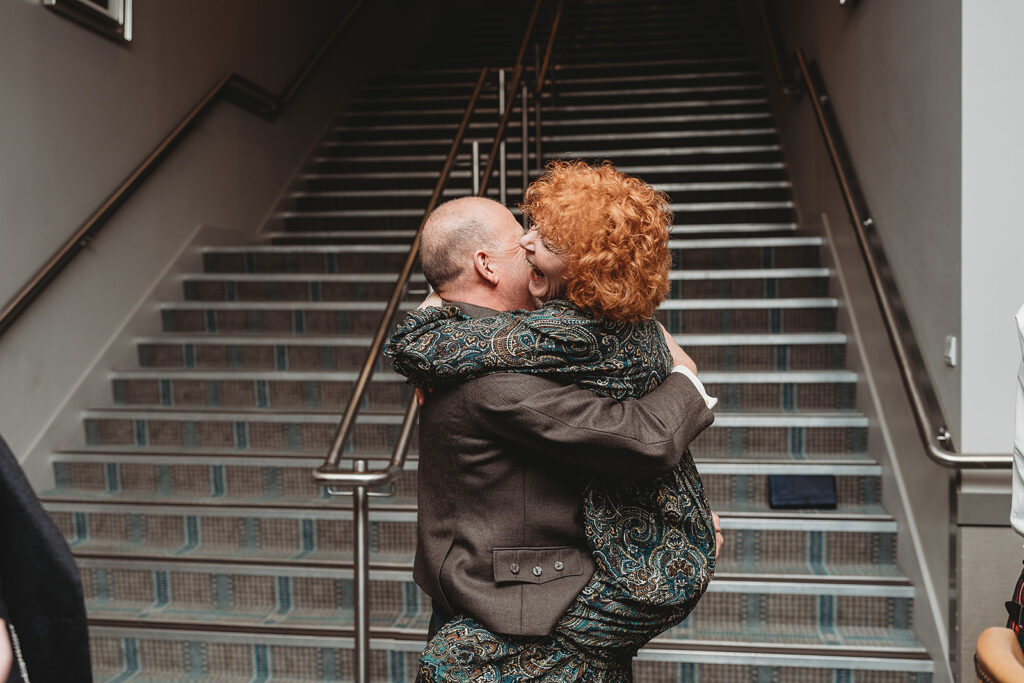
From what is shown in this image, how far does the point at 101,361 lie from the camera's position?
13.3ft

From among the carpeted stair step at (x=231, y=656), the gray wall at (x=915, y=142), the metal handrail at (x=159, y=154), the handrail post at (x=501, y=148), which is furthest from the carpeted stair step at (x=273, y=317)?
the gray wall at (x=915, y=142)

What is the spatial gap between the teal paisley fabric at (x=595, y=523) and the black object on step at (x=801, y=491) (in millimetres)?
2220

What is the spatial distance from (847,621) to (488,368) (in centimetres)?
236

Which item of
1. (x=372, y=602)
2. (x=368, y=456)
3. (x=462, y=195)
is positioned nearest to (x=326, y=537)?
(x=372, y=602)

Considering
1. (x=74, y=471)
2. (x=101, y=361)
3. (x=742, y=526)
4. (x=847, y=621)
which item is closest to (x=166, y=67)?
(x=101, y=361)

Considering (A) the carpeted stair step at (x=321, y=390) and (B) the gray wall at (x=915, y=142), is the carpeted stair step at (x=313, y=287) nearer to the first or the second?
(A) the carpeted stair step at (x=321, y=390)

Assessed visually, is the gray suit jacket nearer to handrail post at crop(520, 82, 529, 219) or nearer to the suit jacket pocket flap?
the suit jacket pocket flap

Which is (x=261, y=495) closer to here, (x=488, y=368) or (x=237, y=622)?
(x=237, y=622)

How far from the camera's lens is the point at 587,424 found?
1.07 meters

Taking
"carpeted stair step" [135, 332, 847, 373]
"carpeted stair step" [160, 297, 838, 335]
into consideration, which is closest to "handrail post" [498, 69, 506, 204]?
"carpeted stair step" [160, 297, 838, 335]

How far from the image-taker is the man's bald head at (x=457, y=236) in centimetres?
117

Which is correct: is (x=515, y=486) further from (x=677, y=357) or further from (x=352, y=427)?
(x=352, y=427)

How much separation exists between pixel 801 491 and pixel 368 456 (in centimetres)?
172

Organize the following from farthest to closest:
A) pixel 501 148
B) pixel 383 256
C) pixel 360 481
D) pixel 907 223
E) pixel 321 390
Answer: pixel 383 256 → pixel 501 148 → pixel 321 390 → pixel 907 223 → pixel 360 481
